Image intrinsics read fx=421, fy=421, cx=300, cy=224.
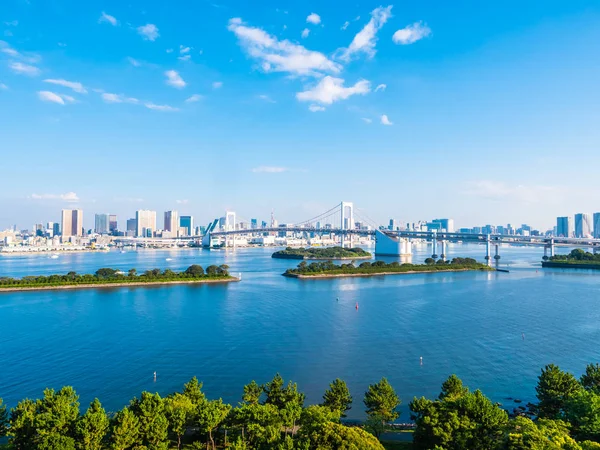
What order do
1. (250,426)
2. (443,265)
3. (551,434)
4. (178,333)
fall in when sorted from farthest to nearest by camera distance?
(443,265)
(178,333)
(250,426)
(551,434)

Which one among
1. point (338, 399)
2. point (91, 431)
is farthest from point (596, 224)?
point (91, 431)

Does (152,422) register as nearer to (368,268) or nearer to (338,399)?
(338,399)

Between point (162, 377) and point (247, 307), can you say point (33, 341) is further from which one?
point (247, 307)

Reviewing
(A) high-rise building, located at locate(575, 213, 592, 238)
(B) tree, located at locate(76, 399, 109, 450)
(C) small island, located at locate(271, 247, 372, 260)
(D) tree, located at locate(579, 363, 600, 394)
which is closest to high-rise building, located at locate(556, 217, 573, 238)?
(A) high-rise building, located at locate(575, 213, 592, 238)

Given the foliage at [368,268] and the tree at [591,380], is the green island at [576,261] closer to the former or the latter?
the foliage at [368,268]

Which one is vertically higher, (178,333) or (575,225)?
(575,225)

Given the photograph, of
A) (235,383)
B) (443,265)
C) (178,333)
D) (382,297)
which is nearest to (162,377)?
(235,383)
